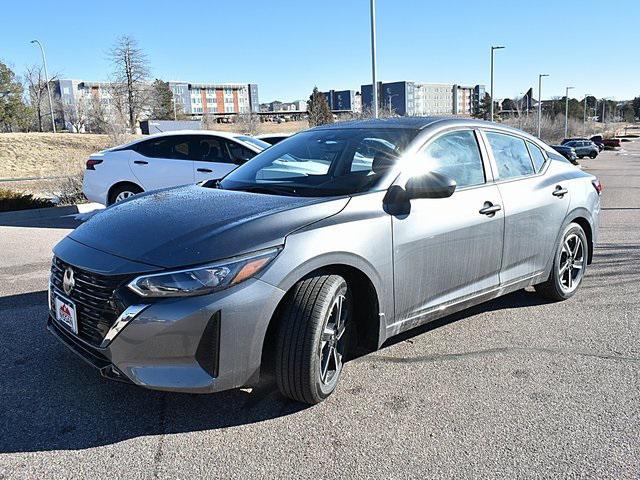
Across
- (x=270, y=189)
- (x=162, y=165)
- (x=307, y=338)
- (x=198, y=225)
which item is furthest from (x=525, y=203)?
(x=162, y=165)

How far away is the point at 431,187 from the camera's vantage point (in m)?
3.67

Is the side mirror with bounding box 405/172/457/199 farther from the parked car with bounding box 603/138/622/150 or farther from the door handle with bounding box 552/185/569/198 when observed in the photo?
the parked car with bounding box 603/138/622/150

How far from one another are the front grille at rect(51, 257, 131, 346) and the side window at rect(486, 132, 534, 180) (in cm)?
301

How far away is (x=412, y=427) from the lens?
3082 mm

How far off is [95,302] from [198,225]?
0.66 m

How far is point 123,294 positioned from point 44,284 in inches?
140

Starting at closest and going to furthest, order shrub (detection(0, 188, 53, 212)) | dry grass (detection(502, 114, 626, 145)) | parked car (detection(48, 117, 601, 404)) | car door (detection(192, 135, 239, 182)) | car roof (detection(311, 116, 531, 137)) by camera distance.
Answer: parked car (detection(48, 117, 601, 404)) → car roof (detection(311, 116, 531, 137)) → car door (detection(192, 135, 239, 182)) → shrub (detection(0, 188, 53, 212)) → dry grass (detection(502, 114, 626, 145))

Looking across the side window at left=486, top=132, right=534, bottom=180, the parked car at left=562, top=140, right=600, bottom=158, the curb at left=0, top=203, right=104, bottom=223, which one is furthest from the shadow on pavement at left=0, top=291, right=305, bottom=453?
the parked car at left=562, top=140, right=600, bottom=158

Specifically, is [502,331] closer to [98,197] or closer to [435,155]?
[435,155]

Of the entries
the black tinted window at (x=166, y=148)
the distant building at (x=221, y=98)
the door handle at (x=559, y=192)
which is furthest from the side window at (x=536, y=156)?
the distant building at (x=221, y=98)

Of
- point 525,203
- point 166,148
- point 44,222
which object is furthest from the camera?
point 44,222

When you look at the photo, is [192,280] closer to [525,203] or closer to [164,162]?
[525,203]

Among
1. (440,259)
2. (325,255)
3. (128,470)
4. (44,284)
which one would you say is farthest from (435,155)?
(44,284)

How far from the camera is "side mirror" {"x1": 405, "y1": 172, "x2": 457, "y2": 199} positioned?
3.65m
